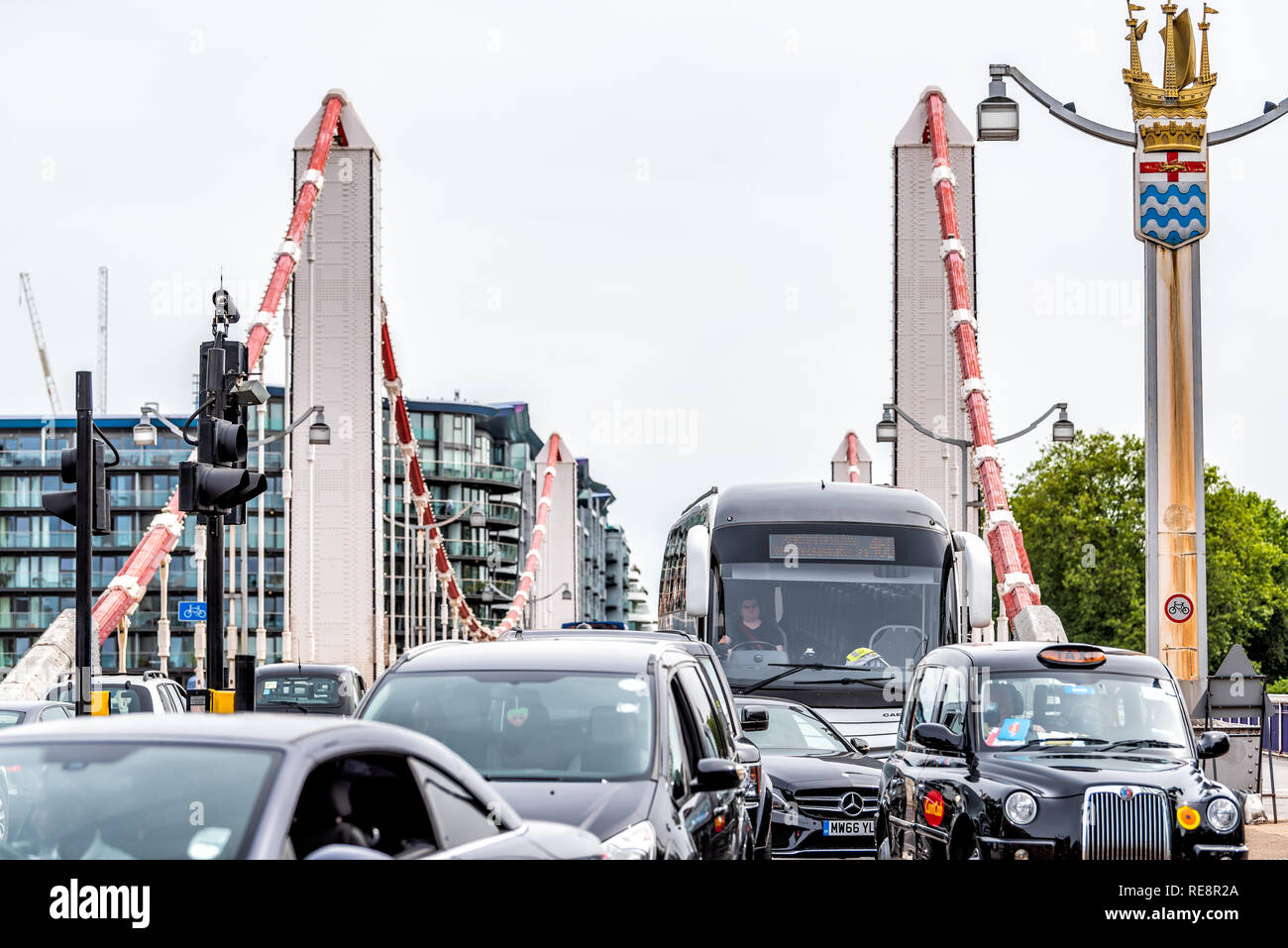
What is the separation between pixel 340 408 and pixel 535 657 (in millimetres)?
47013

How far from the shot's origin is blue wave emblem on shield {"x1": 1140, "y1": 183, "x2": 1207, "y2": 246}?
813 inches

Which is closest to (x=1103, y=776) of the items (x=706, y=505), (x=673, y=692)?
(x=673, y=692)

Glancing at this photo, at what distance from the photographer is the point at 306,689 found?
25234 mm

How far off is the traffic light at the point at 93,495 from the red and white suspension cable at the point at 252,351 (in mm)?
7827

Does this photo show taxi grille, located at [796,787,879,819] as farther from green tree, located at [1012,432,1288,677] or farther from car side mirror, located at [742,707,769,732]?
green tree, located at [1012,432,1288,677]

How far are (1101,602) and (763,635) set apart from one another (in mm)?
68422

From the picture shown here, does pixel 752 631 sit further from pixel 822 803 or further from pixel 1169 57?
pixel 1169 57

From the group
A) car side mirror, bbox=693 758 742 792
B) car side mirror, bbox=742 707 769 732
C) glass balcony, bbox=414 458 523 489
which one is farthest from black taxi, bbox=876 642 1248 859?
glass balcony, bbox=414 458 523 489

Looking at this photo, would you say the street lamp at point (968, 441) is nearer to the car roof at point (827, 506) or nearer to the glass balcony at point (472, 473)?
the car roof at point (827, 506)

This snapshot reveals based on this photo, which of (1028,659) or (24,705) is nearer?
(1028,659)

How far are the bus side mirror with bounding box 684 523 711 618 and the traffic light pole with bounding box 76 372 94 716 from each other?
5.77m

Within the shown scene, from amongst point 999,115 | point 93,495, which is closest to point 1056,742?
point 93,495

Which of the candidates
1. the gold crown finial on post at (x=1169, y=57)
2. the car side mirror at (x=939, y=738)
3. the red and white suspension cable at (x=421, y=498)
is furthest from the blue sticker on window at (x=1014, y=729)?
the red and white suspension cable at (x=421, y=498)
